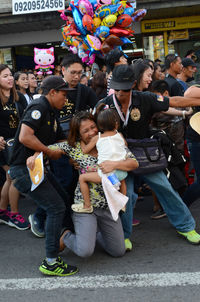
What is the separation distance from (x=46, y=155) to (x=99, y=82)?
220cm

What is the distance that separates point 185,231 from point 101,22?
109 inches

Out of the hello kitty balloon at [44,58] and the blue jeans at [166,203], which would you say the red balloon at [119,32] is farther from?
the hello kitty balloon at [44,58]

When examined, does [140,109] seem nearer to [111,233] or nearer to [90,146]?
[90,146]

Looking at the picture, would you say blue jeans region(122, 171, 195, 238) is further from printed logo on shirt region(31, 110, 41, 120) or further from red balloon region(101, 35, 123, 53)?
red balloon region(101, 35, 123, 53)

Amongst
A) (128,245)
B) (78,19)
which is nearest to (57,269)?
(128,245)

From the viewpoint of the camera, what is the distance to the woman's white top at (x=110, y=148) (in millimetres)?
3266

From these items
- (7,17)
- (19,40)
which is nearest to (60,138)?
(7,17)

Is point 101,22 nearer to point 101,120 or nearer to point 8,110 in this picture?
point 8,110

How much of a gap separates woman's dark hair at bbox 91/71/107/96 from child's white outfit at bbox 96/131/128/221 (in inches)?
82.5

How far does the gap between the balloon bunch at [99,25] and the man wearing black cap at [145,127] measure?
1312mm

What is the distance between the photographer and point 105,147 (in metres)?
3.28

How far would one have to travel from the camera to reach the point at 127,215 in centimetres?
364

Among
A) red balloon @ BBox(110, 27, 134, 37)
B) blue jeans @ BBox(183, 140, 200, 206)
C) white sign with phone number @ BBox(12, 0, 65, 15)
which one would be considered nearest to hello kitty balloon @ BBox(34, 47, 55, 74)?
white sign with phone number @ BBox(12, 0, 65, 15)

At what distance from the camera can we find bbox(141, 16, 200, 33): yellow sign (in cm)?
1327
